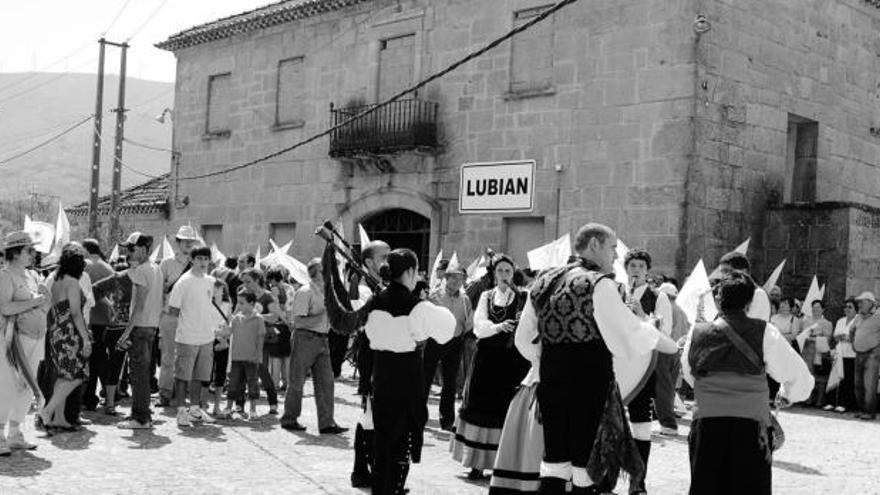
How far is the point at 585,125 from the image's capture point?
17.5 meters

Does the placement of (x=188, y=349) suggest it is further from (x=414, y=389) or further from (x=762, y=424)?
(x=762, y=424)

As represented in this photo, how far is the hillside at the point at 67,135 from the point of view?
111 meters

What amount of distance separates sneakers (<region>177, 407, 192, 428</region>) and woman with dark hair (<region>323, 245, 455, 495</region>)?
148 inches

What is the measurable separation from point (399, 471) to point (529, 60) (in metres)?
12.6

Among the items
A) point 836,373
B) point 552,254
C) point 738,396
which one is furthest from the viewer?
point 836,373

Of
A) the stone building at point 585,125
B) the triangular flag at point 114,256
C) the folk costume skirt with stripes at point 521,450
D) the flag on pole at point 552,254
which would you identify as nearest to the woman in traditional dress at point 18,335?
the folk costume skirt with stripes at point 521,450

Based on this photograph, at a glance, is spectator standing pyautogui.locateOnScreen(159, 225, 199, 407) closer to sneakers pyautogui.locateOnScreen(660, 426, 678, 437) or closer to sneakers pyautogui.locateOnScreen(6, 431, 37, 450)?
sneakers pyautogui.locateOnScreen(6, 431, 37, 450)

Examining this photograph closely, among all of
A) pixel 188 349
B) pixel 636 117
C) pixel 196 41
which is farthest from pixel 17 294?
pixel 196 41

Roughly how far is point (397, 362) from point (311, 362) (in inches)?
136

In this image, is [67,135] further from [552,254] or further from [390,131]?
[552,254]

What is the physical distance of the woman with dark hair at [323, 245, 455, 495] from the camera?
6.83 metres

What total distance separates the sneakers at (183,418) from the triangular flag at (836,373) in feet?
30.0

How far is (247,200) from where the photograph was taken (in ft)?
78.5

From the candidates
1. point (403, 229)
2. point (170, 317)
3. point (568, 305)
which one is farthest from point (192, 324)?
point (403, 229)
